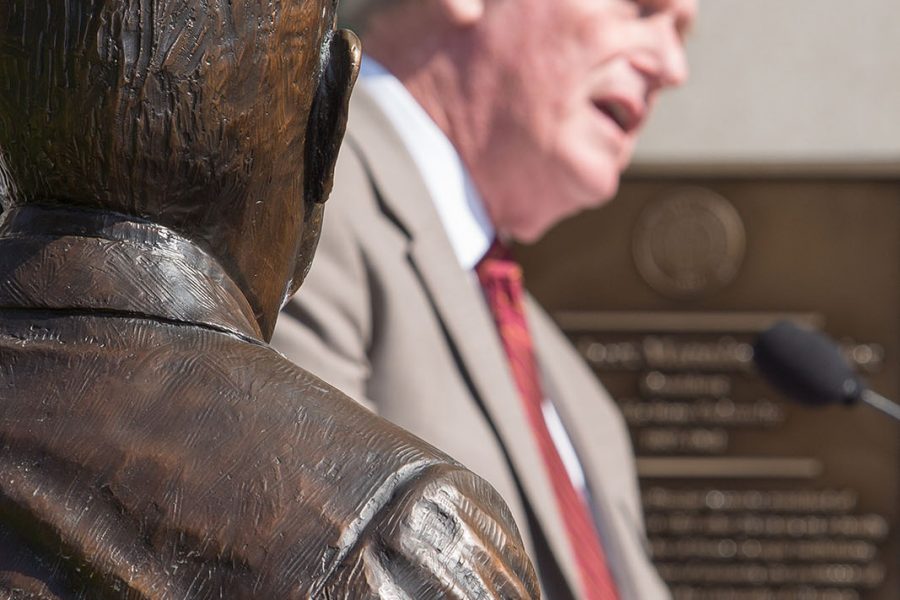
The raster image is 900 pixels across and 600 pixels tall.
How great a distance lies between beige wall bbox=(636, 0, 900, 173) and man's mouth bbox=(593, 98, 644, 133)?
994 mm

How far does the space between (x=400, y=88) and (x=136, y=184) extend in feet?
4.72

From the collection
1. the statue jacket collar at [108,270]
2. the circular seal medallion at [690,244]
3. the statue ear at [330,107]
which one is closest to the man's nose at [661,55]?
the circular seal medallion at [690,244]

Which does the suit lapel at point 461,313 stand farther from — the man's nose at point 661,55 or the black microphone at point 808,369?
the black microphone at point 808,369

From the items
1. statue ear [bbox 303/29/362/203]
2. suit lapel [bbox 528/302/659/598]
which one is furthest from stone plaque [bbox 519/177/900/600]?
statue ear [bbox 303/29/362/203]

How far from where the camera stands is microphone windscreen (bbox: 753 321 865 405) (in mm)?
2463

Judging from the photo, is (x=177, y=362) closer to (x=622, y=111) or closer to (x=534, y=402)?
(x=534, y=402)

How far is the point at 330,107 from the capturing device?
988mm

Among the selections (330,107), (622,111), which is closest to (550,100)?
(622,111)

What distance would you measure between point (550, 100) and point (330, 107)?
137 cm

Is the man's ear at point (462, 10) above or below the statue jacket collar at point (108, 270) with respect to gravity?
below

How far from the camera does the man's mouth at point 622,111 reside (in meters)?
2.38

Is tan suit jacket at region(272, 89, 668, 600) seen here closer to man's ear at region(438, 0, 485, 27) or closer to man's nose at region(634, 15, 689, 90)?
man's ear at region(438, 0, 485, 27)

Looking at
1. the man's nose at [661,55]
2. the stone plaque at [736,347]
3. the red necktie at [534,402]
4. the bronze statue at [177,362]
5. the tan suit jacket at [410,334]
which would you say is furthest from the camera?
the stone plaque at [736,347]

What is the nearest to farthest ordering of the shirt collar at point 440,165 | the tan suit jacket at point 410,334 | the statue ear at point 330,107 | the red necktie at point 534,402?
1. the statue ear at point 330,107
2. the tan suit jacket at point 410,334
3. the red necktie at point 534,402
4. the shirt collar at point 440,165
